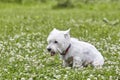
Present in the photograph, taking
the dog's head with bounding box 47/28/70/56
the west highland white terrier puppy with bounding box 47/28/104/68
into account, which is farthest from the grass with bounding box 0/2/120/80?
the dog's head with bounding box 47/28/70/56

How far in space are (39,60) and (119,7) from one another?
28.6 m

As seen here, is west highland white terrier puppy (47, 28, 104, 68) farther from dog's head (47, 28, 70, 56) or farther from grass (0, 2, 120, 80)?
grass (0, 2, 120, 80)

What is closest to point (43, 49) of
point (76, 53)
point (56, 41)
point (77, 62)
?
point (76, 53)

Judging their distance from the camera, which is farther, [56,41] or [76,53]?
[76,53]

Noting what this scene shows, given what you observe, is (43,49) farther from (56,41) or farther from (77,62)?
(56,41)

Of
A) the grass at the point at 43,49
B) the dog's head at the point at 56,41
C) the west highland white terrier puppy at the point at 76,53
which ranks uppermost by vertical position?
the dog's head at the point at 56,41

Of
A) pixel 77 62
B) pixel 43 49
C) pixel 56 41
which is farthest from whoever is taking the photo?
pixel 43 49

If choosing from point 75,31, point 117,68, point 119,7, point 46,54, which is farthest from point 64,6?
point 117,68

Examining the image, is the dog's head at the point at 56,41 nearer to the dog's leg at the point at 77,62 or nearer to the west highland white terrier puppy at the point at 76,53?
the west highland white terrier puppy at the point at 76,53

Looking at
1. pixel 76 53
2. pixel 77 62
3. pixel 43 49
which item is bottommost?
pixel 43 49

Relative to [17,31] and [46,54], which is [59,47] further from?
[17,31]

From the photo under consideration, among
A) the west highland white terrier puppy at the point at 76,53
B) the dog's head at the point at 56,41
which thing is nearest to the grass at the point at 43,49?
the west highland white terrier puppy at the point at 76,53

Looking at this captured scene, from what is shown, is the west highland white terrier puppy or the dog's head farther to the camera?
the west highland white terrier puppy

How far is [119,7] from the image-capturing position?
42.8 m
